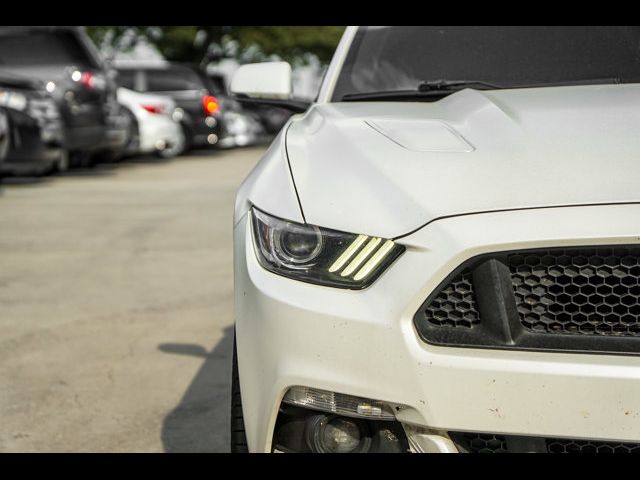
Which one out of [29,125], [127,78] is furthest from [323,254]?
[127,78]

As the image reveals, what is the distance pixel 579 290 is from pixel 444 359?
12.8 inches

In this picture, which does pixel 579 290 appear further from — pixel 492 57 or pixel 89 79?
pixel 89 79

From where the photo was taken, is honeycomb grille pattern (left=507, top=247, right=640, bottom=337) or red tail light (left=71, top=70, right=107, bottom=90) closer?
honeycomb grille pattern (left=507, top=247, right=640, bottom=337)

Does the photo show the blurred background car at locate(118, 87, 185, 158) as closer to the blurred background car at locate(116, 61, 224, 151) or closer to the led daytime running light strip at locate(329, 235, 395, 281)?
the blurred background car at locate(116, 61, 224, 151)

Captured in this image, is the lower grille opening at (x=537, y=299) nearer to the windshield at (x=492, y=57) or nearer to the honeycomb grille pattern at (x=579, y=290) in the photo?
the honeycomb grille pattern at (x=579, y=290)

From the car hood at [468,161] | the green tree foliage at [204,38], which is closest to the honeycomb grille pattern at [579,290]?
the car hood at [468,161]

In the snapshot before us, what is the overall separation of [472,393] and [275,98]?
7.40ft

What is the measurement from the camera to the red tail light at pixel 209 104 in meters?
21.8

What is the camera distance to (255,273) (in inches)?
103

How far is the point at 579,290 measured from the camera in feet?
7.87

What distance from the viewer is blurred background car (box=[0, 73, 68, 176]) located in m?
11.8

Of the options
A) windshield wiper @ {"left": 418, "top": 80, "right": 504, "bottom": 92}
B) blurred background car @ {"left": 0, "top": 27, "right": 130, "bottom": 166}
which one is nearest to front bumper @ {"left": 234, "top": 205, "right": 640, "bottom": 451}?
windshield wiper @ {"left": 418, "top": 80, "right": 504, "bottom": 92}
